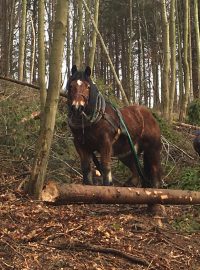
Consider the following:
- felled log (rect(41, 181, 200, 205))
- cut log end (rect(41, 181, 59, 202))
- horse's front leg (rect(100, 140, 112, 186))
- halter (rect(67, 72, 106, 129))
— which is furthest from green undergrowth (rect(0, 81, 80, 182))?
cut log end (rect(41, 181, 59, 202))

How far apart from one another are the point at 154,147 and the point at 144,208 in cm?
112

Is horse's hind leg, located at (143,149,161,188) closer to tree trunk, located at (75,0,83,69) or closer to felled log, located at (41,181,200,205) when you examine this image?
felled log, located at (41,181,200,205)

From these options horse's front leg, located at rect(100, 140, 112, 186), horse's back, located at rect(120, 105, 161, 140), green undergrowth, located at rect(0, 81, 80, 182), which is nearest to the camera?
horse's front leg, located at rect(100, 140, 112, 186)

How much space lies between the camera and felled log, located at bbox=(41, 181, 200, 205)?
4.73 metres

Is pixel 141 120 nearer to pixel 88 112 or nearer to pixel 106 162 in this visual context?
pixel 106 162

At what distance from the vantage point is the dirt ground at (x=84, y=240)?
4.25 metres

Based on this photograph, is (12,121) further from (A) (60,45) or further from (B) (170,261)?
(B) (170,261)

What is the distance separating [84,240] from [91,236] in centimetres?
15

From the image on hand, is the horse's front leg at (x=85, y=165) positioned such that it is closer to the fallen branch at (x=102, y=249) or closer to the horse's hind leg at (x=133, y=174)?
the horse's hind leg at (x=133, y=174)

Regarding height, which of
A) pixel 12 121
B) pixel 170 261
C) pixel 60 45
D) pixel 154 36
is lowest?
pixel 170 261

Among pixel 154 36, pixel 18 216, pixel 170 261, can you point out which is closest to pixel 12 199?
pixel 18 216

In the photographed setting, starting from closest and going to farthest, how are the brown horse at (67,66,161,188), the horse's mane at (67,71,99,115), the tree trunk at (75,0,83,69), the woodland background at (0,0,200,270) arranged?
the woodland background at (0,0,200,270), the brown horse at (67,66,161,188), the horse's mane at (67,71,99,115), the tree trunk at (75,0,83,69)

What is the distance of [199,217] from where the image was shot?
22.5 feet

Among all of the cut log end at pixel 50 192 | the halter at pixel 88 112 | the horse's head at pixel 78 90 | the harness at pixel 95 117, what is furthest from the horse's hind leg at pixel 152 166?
the cut log end at pixel 50 192
